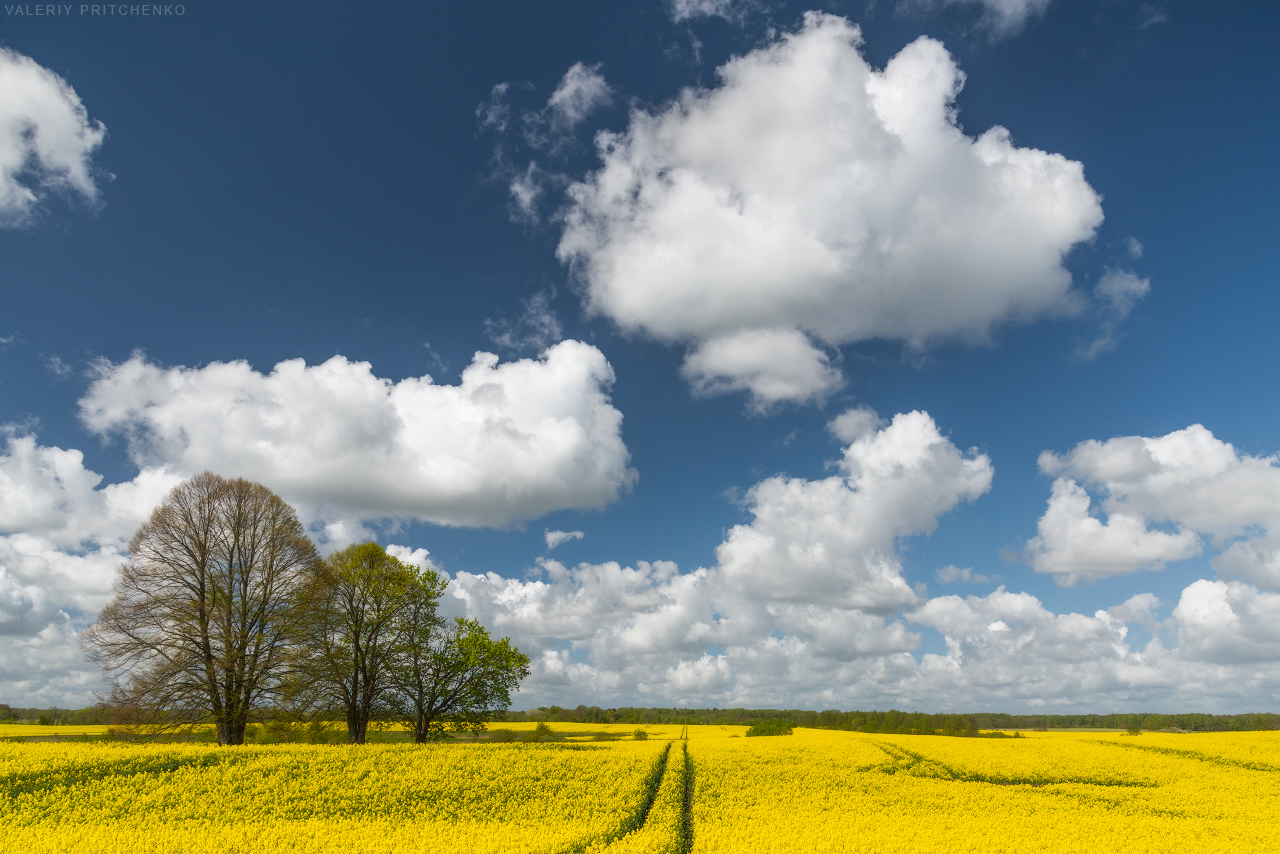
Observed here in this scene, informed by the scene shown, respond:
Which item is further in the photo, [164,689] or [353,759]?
[164,689]

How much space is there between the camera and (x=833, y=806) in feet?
77.8

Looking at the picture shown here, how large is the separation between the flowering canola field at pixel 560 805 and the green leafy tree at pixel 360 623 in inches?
334

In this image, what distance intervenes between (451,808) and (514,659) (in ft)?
56.6

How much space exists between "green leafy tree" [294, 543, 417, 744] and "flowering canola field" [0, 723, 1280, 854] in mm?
8472

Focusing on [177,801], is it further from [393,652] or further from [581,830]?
[393,652]

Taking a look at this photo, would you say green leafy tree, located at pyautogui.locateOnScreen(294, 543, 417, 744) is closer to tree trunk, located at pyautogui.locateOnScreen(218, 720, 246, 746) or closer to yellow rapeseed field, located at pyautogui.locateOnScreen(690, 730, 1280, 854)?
tree trunk, located at pyautogui.locateOnScreen(218, 720, 246, 746)

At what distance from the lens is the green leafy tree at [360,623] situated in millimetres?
34375

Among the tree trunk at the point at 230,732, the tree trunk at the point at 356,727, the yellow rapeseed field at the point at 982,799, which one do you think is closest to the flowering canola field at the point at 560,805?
the yellow rapeseed field at the point at 982,799

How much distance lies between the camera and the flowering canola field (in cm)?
1698

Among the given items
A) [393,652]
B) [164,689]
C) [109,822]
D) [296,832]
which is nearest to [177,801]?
[109,822]

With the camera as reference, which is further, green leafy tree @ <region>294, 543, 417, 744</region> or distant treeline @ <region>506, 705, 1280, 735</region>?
distant treeline @ <region>506, 705, 1280, 735</region>

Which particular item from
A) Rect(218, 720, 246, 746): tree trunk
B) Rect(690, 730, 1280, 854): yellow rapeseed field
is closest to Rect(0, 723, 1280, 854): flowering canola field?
Rect(690, 730, 1280, 854): yellow rapeseed field

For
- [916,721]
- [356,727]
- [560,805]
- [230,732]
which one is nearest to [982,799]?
[560,805]

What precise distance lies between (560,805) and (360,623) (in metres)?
19.8
